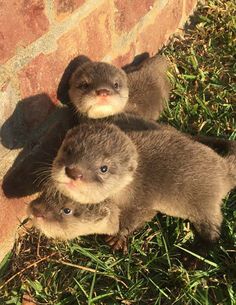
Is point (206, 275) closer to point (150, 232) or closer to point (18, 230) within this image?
point (150, 232)

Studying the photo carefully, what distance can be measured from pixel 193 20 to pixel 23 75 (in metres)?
2.15

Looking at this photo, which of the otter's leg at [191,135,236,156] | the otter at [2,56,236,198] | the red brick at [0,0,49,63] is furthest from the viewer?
the otter's leg at [191,135,236,156]

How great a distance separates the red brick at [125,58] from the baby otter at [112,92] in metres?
0.10

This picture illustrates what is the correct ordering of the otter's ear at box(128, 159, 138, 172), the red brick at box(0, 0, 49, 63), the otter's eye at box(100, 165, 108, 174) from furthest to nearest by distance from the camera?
A: the otter's ear at box(128, 159, 138, 172) < the otter's eye at box(100, 165, 108, 174) < the red brick at box(0, 0, 49, 63)

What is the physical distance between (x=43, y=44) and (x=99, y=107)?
1.57 ft

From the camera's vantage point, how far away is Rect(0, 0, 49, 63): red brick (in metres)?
1.89

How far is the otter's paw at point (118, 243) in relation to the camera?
2193 millimetres

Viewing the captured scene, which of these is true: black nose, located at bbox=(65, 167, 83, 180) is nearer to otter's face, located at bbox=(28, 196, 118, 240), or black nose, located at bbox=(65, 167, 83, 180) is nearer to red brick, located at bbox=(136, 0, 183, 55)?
otter's face, located at bbox=(28, 196, 118, 240)

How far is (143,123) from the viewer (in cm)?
256

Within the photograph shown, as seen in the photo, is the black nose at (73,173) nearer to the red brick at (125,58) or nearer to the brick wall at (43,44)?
the brick wall at (43,44)

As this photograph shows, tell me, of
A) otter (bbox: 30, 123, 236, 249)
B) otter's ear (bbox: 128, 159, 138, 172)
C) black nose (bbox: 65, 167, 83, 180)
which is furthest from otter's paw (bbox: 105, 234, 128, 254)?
black nose (bbox: 65, 167, 83, 180)

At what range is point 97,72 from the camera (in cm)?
255

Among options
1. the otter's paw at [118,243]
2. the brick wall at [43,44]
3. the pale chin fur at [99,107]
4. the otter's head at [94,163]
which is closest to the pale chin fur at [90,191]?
the otter's head at [94,163]

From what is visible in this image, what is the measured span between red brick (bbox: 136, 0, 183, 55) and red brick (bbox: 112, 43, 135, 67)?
72 mm
